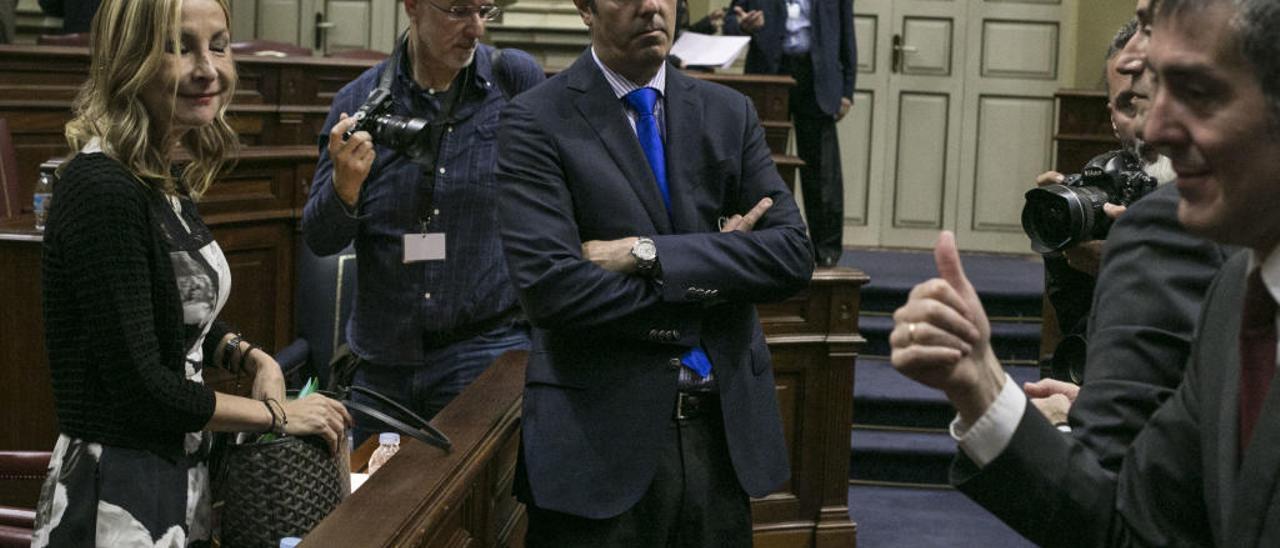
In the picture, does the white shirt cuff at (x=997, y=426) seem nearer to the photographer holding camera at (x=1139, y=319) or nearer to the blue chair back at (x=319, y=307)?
the photographer holding camera at (x=1139, y=319)

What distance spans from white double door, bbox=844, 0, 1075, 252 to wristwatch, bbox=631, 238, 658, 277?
6500 millimetres

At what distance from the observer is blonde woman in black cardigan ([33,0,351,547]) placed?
195 cm

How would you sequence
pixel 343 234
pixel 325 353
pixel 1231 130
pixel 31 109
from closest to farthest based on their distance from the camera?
pixel 1231 130 < pixel 343 234 < pixel 325 353 < pixel 31 109

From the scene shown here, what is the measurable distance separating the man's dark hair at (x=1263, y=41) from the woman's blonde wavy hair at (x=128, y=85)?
1.40 meters

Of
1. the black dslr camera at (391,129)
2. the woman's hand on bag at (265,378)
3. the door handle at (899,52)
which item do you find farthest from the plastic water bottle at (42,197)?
the door handle at (899,52)

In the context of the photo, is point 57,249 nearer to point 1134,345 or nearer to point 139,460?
point 139,460

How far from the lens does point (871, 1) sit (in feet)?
28.1

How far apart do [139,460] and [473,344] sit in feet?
2.95

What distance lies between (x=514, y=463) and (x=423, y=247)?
16.3 inches

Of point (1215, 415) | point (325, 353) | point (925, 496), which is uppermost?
point (1215, 415)

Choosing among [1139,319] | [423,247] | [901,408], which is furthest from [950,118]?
[1139,319]

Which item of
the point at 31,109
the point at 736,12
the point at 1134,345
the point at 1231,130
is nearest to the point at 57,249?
the point at 1134,345

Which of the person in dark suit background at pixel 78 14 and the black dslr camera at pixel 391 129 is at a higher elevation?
the person in dark suit background at pixel 78 14

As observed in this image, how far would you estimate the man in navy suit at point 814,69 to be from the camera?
673cm
